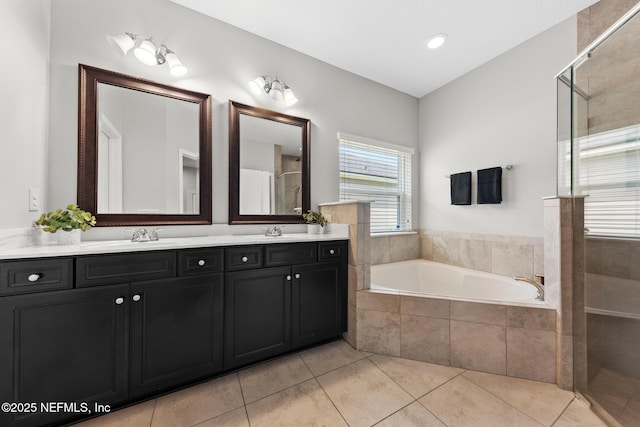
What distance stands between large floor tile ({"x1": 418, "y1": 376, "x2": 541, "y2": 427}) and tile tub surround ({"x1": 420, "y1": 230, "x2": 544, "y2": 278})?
1277 millimetres

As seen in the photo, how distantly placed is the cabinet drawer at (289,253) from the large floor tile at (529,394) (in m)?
1.34

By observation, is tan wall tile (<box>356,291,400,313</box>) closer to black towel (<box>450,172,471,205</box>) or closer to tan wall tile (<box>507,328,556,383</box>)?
tan wall tile (<box>507,328,556,383</box>)

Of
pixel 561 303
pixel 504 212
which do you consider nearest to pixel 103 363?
pixel 561 303

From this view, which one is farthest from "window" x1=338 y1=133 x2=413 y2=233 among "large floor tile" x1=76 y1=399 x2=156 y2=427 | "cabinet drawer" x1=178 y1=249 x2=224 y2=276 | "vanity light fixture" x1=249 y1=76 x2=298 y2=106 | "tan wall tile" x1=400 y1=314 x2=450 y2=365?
"large floor tile" x1=76 y1=399 x2=156 y2=427

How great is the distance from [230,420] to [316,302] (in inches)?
33.6

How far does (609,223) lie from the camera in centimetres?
139

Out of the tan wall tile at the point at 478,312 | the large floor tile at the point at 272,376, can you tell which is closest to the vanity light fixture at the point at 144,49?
the large floor tile at the point at 272,376

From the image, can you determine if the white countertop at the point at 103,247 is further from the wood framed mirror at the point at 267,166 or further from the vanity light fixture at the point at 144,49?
the vanity light fixture at the point at 144,49

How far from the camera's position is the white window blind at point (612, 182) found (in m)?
1.31

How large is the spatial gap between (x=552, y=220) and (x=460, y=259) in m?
1.24

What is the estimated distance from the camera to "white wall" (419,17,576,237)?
2.06m

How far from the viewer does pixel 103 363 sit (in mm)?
1202

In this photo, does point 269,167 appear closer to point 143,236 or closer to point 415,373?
point 143,236

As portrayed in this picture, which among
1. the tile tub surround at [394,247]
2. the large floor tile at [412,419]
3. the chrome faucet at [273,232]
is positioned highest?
the chrome faucet at [273,232]
